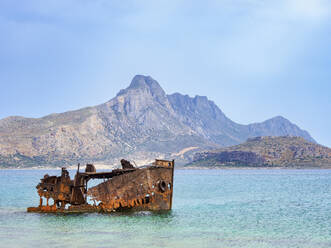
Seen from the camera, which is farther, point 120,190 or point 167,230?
point 120,190

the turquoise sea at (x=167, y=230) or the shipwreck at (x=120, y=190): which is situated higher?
the shipwreck at (x=120, y=190)

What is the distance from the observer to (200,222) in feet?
113

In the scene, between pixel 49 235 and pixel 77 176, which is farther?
pixel 77 176

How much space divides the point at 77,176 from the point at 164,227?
9981mm

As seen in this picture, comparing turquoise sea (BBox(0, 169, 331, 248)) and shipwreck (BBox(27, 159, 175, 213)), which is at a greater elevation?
shipwreck (BBox(27, 159, 175, 213))

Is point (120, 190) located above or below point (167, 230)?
above

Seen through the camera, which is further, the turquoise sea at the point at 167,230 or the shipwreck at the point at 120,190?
the shipwreck at the point at 120,190

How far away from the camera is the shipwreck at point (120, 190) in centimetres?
3483

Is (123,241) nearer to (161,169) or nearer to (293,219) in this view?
(161,169)

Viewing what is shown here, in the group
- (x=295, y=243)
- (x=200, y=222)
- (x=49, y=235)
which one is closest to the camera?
(x=295, y=243)

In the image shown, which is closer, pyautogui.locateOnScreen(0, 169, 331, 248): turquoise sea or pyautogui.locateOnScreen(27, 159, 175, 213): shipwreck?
pyautogui.locateOnScreen(0, 169, 331, 248): turquoise sea

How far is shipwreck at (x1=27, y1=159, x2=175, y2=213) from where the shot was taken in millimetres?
34828

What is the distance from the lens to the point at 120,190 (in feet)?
115

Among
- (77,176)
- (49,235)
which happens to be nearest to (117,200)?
(77,176)
